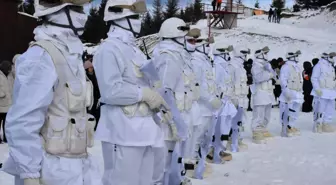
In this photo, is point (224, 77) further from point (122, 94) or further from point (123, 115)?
point (122, 94)

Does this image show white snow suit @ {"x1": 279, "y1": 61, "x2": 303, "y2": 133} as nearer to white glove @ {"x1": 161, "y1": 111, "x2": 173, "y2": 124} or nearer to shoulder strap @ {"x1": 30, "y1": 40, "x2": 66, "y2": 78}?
white glove @ {"x1": 161, "y1": 111, "x2": 173, "y2": 124}

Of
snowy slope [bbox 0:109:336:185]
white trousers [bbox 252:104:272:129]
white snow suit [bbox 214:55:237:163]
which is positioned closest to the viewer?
snowy slope [bbox 0:109:336:185]

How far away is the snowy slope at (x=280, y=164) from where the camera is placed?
822cm

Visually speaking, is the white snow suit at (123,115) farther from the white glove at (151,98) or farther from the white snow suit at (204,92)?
the white snow suit at (204,92)

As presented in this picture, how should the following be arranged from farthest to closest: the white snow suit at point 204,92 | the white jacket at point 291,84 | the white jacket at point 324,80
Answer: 1. the white jacket at point 324,80
2. the white jacket at point 291,84
3. the white snow suit at point 204,92

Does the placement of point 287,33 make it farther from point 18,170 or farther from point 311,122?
point 18,170

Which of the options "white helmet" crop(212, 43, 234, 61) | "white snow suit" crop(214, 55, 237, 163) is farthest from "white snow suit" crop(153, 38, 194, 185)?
"white helmet" crop(212, 43, 234, 61)

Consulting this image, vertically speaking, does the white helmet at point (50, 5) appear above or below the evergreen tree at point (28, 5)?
above

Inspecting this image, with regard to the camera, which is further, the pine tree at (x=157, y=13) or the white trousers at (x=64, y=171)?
the pine tree at (x=157, y=13)

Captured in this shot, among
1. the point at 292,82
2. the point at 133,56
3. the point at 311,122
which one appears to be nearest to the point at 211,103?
the point at 133,56

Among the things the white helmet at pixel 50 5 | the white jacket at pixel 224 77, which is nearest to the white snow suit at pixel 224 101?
the white jacket at pixel 224 77

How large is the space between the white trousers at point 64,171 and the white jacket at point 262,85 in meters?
8.96

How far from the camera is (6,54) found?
19.1 m

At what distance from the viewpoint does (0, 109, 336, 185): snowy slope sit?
8219 millimetres
